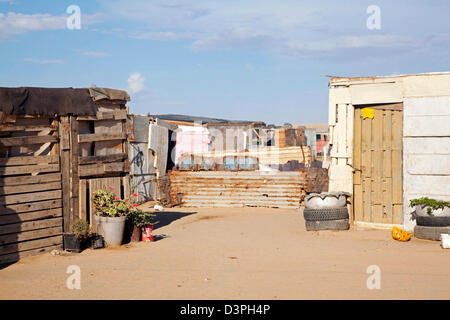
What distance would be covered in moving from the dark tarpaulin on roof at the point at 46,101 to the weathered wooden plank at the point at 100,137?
20.1 inches

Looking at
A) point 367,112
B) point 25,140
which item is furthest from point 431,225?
point 25,140

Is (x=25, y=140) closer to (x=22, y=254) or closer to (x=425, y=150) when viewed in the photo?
(x=22, y=254)

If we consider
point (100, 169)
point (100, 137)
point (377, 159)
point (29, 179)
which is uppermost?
point (100, 137)

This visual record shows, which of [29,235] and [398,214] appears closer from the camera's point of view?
[29,235]

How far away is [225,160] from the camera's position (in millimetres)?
22891

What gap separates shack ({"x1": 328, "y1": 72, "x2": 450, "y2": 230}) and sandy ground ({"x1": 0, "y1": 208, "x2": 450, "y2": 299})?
94 cm

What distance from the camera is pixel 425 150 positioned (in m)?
12.8

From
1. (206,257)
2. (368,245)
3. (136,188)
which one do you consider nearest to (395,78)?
(368,245)

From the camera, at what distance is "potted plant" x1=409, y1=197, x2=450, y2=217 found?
11945 mm

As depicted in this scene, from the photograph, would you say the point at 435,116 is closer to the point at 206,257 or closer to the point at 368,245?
the point at 368,245

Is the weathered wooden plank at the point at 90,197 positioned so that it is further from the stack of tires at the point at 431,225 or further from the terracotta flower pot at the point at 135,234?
the stack of tires at the point at 431,225

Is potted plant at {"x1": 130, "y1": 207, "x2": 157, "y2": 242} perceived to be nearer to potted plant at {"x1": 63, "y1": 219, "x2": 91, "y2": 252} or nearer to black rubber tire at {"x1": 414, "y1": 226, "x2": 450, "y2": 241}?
potted plant at {"x1": 63, "y1": 219, "x2": 91, "y2": 252}

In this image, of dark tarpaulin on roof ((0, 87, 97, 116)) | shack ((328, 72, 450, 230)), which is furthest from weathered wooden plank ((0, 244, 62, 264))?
shack ((328, 72, 450, 230))

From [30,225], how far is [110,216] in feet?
5.77
